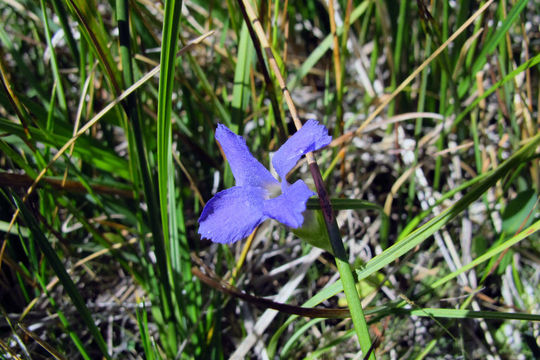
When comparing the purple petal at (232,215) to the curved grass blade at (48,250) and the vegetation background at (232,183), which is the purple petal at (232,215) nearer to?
the vegetation background at (232,183)

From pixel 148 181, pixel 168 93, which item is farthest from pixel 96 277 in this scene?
pixel 168 93

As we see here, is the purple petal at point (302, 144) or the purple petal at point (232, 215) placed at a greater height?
the purple petal at point (302, 144)

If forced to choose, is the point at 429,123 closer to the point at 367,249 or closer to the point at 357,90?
the point at 357,90

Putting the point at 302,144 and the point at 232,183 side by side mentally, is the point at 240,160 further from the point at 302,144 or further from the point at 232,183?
the point at 232,183

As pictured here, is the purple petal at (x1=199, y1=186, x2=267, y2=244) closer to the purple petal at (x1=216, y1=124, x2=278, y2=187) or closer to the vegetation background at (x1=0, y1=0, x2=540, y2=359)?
the purple petal at (x1=216, y1=124, x2=278, y2=187)

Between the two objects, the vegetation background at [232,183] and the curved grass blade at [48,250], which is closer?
the curved grass blade at [48,250]

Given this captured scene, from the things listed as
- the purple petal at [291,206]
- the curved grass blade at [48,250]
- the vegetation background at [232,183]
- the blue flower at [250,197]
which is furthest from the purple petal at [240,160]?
the curved grass blade at [48,250]
